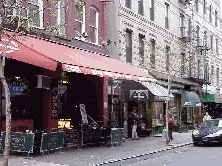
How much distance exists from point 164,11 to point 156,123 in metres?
8.65

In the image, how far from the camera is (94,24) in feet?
64.5

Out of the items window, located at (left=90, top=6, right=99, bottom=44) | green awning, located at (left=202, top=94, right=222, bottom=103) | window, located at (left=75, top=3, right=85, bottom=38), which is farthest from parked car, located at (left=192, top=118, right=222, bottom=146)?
green awning, located at (left=202, top=94, right=222, bottom=103)

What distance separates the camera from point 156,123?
2466 centimetres

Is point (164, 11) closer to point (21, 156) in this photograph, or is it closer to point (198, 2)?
point (198, 2)

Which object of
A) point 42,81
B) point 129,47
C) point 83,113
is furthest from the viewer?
point 129,47

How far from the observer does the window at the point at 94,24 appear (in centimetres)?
1942

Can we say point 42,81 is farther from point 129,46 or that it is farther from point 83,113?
point 129,46

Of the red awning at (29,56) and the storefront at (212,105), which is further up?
the red awning at (29,56)

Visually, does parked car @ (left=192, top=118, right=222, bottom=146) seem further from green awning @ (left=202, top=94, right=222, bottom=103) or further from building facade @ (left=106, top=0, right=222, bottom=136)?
green awning @ (left=202, top=94, right=222, bottom=103)

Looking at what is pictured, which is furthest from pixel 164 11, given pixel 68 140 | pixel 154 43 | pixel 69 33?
pixel 68 140

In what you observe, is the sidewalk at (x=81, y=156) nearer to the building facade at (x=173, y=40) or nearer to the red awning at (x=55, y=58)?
the red awning at (x=55, y=58)

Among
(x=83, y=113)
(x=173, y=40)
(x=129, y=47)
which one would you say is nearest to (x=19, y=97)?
(x=83, y=113)

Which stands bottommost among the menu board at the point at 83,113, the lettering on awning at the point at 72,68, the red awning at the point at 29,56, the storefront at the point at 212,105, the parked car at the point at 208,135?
the parked car at the point at 208,135

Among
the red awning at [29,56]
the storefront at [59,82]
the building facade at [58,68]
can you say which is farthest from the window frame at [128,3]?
the red awning at [29,56]
